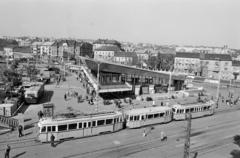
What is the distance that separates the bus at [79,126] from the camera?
2309cm

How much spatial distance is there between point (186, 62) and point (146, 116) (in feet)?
312

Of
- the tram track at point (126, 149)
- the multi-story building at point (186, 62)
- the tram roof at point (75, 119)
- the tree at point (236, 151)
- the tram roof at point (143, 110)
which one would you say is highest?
the multi-story building at point (186, 62)

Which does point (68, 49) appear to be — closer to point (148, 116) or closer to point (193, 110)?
point (193, 110)

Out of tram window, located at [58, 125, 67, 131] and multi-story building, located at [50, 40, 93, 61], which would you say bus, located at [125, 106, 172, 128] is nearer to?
tram window, located at [58, 125, 67, 131]

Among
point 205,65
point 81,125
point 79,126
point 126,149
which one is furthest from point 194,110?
point 205,65

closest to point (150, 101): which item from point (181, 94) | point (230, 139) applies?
point (181, 94)

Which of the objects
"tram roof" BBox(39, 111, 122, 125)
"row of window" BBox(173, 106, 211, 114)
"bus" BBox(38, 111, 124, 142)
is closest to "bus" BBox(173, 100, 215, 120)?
"row of window" BBox(173, 106, 211, 114)

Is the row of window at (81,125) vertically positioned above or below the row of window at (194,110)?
above

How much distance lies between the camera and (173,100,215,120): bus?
34094 mm

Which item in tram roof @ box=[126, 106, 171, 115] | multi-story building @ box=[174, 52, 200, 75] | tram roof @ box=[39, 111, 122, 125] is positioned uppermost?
multi-story building @ box=[174, 52, 200, 75]

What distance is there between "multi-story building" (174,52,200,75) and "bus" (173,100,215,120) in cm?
7773

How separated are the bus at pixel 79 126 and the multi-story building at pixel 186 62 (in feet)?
303

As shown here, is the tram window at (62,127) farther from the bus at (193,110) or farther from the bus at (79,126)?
the bus at (193,110)

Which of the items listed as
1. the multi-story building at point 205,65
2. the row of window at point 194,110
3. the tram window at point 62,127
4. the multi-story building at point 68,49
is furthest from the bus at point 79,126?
the multi-story building at point 68,49
